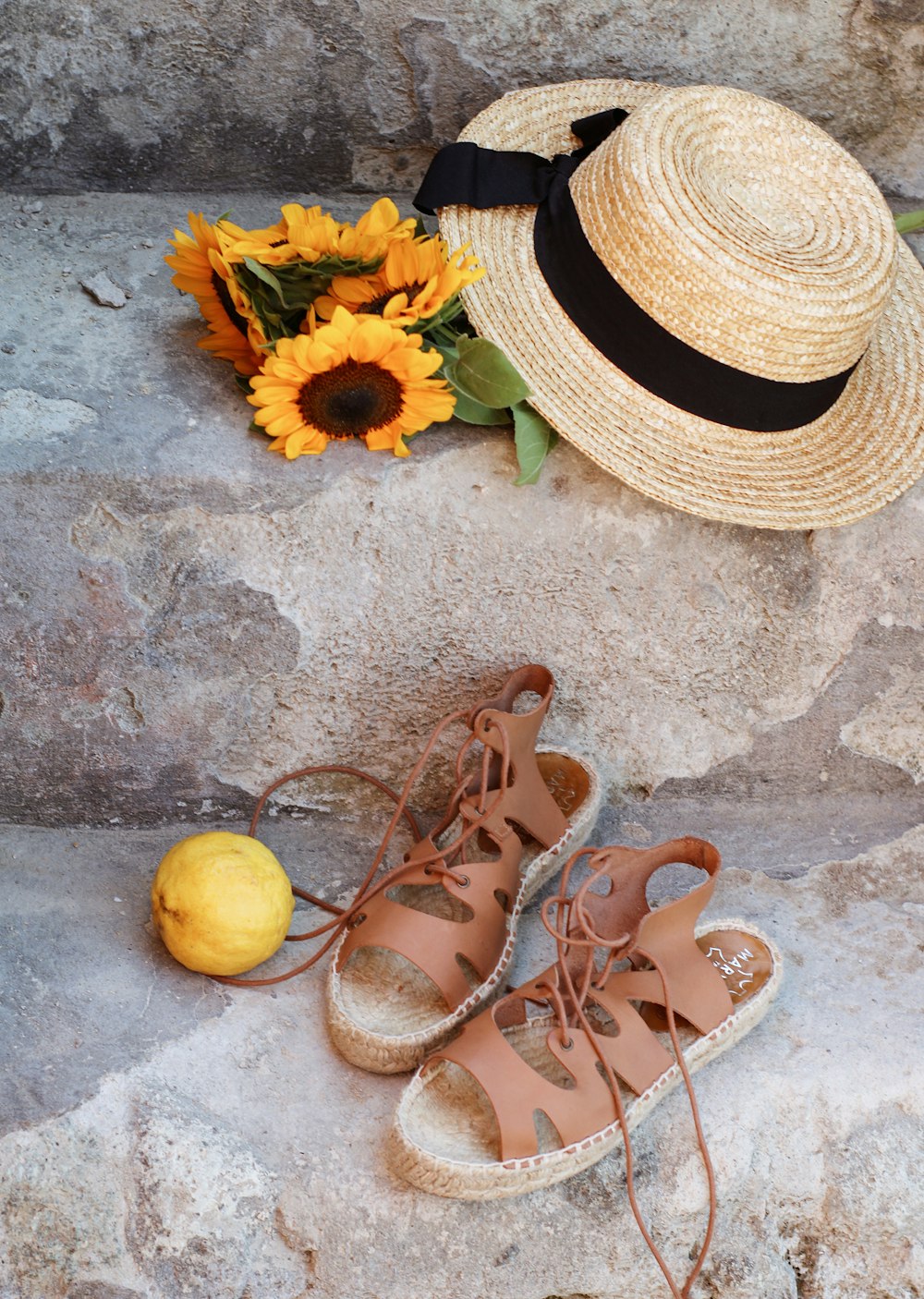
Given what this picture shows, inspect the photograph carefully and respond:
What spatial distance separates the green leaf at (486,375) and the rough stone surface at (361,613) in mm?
67

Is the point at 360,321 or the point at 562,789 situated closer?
the point at 360,321

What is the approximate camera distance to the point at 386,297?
4.46 ft

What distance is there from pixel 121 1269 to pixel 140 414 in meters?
0.90

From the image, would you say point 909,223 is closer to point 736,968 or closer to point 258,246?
point 258,246

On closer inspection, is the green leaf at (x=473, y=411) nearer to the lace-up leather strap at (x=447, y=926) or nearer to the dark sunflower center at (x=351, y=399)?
the dark sunflower center at (x=351, y=399)

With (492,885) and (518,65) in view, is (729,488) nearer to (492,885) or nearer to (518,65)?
(492,885)

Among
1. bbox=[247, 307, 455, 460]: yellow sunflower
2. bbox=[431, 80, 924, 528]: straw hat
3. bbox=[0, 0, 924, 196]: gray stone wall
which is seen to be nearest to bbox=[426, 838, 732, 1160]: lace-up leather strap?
bbox=[431, 80, 924, 528]: straw hat

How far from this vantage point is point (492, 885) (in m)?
1.24

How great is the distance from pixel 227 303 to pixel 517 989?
0.85 meters

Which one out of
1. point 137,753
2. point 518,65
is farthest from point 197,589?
point 518,65

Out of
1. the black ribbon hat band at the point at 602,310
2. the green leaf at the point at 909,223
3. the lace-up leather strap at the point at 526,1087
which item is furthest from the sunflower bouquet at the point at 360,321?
the green leaf at the point at 909,223

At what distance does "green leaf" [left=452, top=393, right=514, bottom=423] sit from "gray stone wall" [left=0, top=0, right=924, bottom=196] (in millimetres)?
659

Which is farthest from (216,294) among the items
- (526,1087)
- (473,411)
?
(526,1087)

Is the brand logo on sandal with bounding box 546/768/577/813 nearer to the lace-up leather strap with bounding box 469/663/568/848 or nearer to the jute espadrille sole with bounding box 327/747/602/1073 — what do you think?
the lace-up leather strap with bounding box 469/663/568/848
